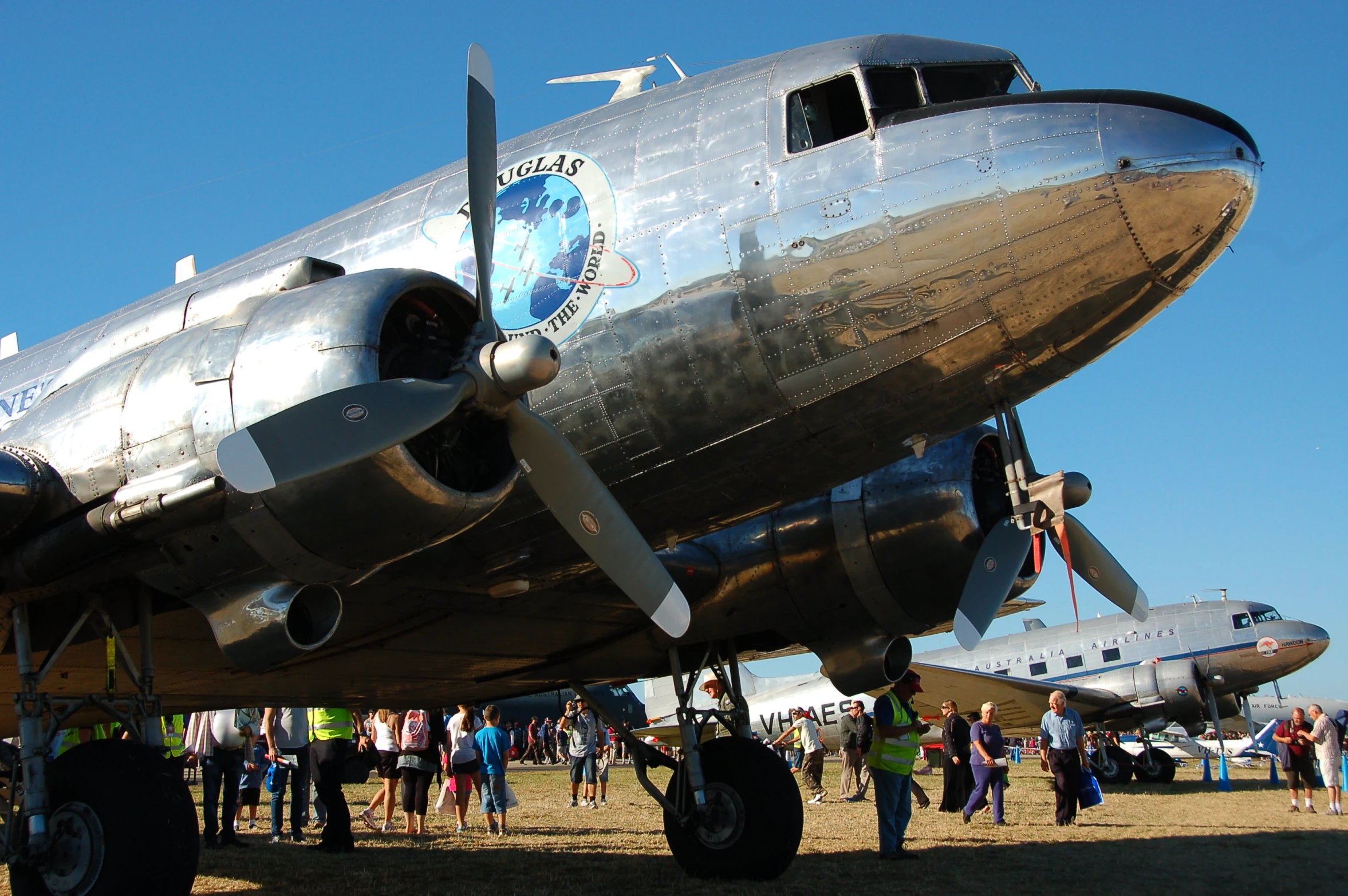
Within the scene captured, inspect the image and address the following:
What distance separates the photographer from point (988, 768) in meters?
13.0

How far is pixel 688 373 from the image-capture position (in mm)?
6176

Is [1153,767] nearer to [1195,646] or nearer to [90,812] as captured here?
[1195,646]

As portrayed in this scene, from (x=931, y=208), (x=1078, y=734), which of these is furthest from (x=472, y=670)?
(x=1078, y=734)

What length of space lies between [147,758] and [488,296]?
3043mm

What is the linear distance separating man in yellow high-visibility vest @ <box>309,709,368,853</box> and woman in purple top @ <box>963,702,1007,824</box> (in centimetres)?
726

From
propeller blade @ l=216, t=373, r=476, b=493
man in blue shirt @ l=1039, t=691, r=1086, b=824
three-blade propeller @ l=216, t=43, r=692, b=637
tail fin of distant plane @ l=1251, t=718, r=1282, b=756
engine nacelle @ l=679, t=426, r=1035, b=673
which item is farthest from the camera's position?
tail fin of distant plane @ l=1251, t=718, r=1282, b=756

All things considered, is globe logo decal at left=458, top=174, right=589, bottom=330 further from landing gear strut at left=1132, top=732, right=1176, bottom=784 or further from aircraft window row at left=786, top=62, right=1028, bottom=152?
landing gear strut at left=1132, top=732, right=1176, bottom=784

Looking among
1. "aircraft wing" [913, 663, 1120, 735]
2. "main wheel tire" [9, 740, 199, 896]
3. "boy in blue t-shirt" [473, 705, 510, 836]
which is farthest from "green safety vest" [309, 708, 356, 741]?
"aircraft wing" [913, 663, 1120, 735]

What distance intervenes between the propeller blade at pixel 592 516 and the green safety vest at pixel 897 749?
402 cm

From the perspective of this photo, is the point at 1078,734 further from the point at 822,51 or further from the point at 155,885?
the point at 155,885

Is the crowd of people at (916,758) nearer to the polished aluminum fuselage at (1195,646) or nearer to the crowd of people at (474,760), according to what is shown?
the crowd of people at (474,760)

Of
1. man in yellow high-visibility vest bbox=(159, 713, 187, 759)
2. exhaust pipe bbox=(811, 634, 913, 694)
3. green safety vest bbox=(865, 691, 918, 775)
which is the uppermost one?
exhaust pipe bbox=(811, 634, 913, 694)

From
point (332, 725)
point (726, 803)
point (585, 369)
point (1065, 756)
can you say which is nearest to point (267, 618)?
point (585, 369)

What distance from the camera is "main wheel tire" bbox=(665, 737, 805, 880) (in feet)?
27.0
